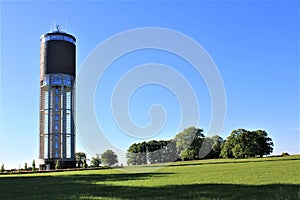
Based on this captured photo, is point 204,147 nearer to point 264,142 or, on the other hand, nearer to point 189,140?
point 189,140

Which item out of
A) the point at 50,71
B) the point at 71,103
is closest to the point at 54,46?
the point at 50,71

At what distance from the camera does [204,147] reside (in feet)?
287

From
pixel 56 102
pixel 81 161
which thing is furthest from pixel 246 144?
pixel 56 102

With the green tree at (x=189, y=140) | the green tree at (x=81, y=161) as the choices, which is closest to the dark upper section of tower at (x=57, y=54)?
the green tree at (x=81, y=161)

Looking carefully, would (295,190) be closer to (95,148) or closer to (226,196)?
(226,196)

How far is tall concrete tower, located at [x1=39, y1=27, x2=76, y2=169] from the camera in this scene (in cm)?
5759

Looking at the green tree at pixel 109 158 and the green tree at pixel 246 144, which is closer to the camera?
the green tree at pixel 109 158

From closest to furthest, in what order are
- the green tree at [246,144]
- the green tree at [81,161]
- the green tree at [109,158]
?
the green tree at [81,161] → the green tree at [109,158] → the green tree at [246,144]

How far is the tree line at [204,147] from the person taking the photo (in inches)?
2970

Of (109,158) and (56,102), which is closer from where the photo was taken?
(56,102)

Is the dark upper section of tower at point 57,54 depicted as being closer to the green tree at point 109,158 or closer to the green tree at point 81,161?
the green tree at point 81,161

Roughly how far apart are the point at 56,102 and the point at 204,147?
4151cm

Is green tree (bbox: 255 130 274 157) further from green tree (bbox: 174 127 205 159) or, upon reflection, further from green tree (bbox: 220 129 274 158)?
green tree (bbox: 174 127 205 159)

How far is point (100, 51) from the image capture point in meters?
21.1
